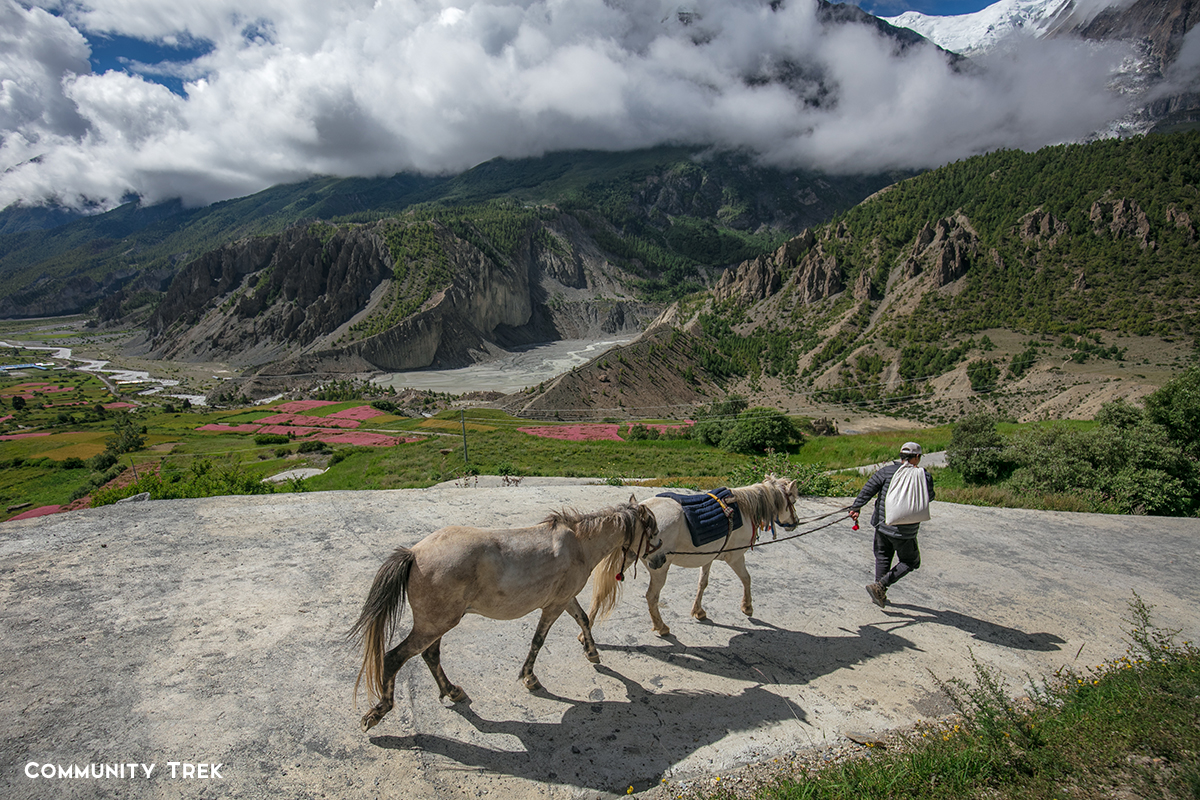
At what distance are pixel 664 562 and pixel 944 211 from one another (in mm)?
111457

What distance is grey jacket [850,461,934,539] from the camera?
22.4 ft

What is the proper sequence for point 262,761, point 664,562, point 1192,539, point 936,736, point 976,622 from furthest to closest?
point 1192,539 < point 976,622 < point 664,562 < point 936,736 < point 262,761

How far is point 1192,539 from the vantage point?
10047 millimetres

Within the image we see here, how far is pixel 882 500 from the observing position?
23.2ft

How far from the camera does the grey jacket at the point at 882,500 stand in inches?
269

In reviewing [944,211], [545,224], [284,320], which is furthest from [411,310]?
[944,211]

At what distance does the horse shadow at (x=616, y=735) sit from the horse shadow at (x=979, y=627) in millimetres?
2911

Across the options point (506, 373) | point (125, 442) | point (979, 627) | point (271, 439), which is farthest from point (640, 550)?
point (506, 373)

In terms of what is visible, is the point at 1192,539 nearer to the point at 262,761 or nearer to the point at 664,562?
the point at 664,562

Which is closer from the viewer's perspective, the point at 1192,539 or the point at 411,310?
the point at 1192,539

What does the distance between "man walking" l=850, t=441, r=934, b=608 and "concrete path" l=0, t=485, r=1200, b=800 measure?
45 cm

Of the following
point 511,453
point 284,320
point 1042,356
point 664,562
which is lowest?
point 511,453

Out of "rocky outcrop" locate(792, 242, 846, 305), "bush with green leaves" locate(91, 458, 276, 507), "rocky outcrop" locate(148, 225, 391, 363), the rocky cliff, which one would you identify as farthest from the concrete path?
"rocky outcrop" locate(148, 225, 391, 363)

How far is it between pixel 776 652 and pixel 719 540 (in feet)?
4.62
